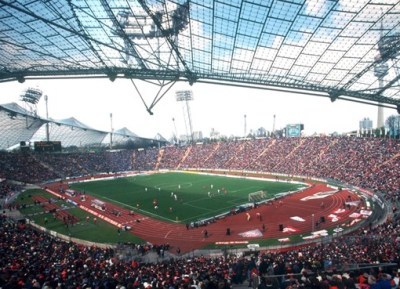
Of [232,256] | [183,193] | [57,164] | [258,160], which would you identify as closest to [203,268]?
[232,256]

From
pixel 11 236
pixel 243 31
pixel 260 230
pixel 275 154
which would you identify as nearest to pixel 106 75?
pixel 243 31

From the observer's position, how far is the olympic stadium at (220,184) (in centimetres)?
1523

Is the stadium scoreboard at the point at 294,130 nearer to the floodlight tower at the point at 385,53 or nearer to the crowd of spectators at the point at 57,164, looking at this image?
the crowd of spectators at the point at 57,164

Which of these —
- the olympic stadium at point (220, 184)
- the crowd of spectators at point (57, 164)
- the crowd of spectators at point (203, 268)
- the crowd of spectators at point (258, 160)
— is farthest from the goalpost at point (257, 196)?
the crowd of spectators at point (57, 164)

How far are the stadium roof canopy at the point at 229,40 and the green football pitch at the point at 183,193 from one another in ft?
79.7

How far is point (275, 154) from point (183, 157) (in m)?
32.4

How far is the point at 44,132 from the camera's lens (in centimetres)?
11200

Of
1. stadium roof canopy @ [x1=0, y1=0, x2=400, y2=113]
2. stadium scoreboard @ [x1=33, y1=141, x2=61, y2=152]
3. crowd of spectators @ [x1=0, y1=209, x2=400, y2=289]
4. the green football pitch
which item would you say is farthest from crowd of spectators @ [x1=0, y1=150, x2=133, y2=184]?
stadium roof canopy @ [x1=0, y1=0, x2=400, y2=113]

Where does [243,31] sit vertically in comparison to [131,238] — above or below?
above

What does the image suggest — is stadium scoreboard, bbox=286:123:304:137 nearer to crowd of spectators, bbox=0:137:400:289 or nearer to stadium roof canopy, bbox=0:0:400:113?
crowd of spectators, bbox=0:137:400:289

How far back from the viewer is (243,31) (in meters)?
17.8

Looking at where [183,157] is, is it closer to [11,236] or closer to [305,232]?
[305,232]

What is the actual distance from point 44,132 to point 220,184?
246 ft

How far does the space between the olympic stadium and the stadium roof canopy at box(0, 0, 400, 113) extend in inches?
3.8
